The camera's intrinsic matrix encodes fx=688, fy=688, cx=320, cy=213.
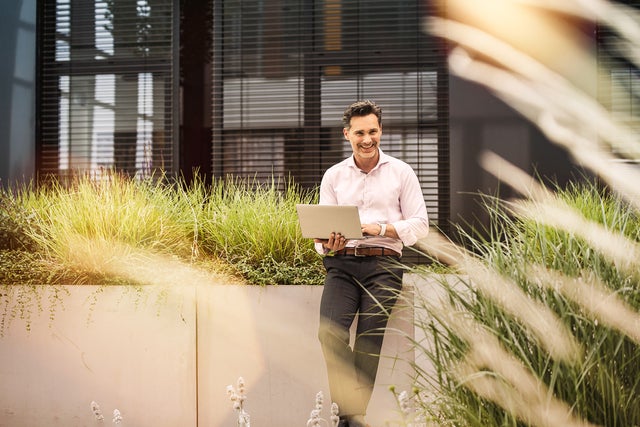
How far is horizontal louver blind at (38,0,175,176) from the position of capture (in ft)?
19.2

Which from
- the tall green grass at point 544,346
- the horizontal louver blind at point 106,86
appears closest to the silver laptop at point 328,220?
the tall green grass at point 544,346

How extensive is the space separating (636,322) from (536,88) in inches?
159

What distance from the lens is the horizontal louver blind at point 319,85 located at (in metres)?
5.55

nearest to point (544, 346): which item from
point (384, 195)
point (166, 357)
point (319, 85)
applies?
point (384, 195)

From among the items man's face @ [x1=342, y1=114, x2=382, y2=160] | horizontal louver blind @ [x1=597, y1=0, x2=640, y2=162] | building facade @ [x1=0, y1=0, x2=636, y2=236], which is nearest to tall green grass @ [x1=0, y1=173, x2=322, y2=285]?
man's face @ [x1=342, y1=114, x2=382, y2=160]

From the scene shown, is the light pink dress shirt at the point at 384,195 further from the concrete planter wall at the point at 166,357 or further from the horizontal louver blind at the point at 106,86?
the horizontal louver blind at the point at 106,86

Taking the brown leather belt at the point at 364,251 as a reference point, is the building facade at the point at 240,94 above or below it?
above

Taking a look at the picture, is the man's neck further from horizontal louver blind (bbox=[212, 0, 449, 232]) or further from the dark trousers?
horizontal louver blind (bbox=[212, 0, 449, 232])

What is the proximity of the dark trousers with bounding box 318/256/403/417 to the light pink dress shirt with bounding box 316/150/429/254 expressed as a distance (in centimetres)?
12

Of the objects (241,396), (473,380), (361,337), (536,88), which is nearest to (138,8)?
(536,88)

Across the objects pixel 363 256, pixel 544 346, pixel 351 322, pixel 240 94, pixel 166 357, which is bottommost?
pixel 166 357

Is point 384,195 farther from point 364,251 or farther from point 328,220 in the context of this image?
point 328,220

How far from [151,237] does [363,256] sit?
1.21m

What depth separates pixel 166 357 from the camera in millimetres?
3266
